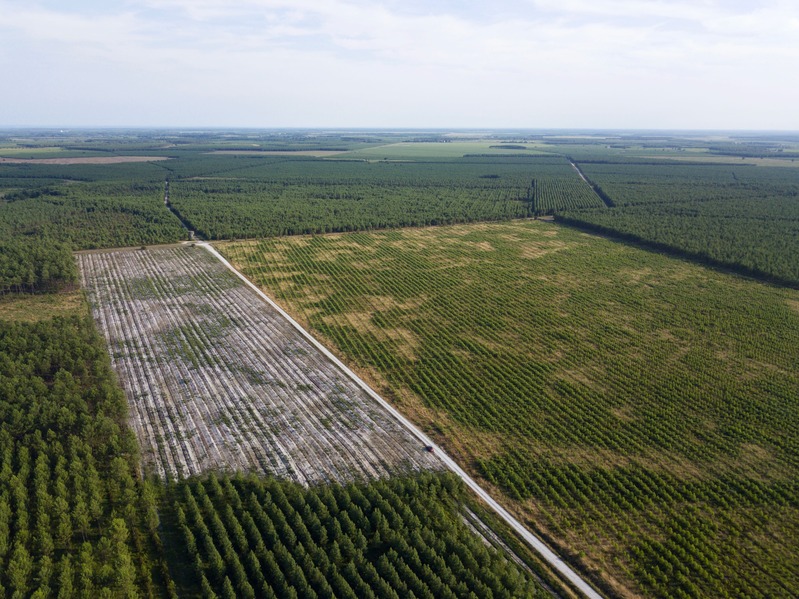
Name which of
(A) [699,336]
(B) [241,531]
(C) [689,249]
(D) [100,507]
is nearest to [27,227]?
(D) [100,507]

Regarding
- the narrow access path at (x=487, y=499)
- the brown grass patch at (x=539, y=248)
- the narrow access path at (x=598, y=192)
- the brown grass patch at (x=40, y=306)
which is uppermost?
the narrow access path at (x=598, y=192)

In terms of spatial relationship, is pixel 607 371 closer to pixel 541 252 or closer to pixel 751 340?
pixel 751 340

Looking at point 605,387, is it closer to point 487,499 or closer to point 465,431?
point 465,431

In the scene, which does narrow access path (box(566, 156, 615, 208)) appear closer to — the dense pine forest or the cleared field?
the dense pine forest

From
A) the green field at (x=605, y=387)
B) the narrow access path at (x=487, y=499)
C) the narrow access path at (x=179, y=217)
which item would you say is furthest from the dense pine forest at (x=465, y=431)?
the narrow access path at (x=179, y=217)

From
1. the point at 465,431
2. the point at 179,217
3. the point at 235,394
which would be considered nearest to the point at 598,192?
the point at 179,217

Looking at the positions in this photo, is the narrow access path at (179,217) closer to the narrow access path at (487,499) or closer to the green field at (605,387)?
the green field at (605,387)
